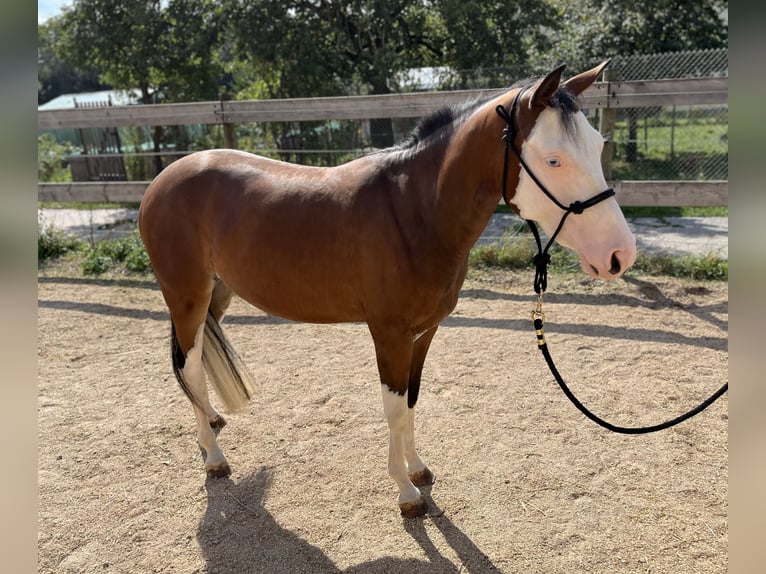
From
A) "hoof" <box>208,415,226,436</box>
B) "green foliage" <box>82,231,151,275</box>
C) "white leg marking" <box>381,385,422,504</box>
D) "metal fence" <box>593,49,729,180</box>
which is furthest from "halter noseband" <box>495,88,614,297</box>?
"metal fence" <box>593,49,729,180</box>

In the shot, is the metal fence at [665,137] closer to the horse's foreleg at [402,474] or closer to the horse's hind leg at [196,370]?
the horse's foreleg at [402,474]

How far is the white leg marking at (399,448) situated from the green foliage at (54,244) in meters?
6.14

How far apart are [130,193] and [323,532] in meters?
5.22

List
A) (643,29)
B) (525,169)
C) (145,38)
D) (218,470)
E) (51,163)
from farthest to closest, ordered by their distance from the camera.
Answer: (51,163), (643,29), (145,38), (218,470), (525,169)

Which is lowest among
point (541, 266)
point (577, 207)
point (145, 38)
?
point (541, 266)

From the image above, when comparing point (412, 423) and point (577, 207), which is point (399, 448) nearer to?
point (412, 423)

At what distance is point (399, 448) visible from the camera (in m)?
2.61

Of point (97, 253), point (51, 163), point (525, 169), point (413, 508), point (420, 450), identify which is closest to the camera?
point (525, 169)

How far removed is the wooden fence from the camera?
16.9 feet

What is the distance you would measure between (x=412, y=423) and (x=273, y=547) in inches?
34.1

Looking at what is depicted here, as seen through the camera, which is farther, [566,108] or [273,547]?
[273,547]

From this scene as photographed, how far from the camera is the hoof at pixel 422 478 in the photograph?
280 centimetres

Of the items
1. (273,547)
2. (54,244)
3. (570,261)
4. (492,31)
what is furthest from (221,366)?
(492,31)
